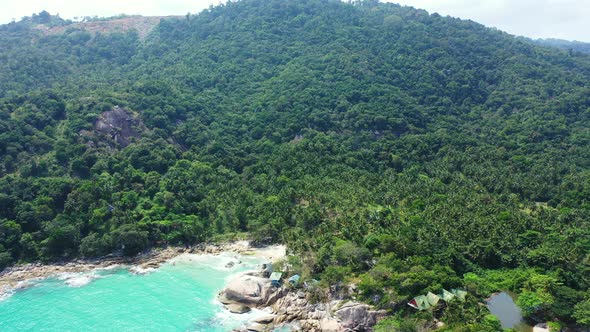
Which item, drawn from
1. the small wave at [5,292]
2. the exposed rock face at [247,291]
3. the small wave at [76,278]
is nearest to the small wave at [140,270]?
the small wave at [76,278]

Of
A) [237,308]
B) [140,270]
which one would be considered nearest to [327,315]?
[237,308]

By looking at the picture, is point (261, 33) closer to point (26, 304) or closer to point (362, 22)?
point (362, 22)

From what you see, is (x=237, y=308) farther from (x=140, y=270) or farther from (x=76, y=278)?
(x=76, y=278)

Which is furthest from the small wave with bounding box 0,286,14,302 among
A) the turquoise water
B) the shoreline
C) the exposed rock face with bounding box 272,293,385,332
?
the exposed rock face with bounding box 272,293,385,332

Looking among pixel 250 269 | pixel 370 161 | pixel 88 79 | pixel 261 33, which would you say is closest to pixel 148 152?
pixel 250 269

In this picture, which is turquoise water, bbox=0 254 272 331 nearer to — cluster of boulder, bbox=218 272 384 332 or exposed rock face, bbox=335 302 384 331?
cluster of boulder, bbox=218 272 384 332
